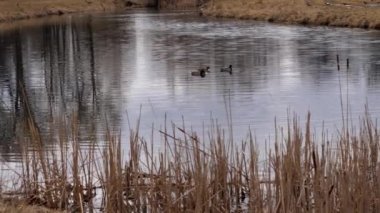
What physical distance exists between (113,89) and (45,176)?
41.1 ft

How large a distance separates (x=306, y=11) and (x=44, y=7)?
70.3 ft

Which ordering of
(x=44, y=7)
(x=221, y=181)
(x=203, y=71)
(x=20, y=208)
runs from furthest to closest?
(x=44, y=7), (x=203, y=71), (x=221, y=181), (x=20, y=208)

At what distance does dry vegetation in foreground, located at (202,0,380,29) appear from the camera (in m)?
40.9

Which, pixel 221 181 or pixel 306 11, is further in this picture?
pixel 306 11

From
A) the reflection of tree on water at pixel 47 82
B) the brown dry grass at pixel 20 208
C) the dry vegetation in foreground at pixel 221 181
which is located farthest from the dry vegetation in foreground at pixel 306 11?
the brown dry grass at pixel 20 208

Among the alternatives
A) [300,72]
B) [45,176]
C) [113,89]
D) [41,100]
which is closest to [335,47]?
[300,72]

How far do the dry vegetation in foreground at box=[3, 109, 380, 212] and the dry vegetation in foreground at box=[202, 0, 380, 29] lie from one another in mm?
29984

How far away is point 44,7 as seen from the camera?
194ft

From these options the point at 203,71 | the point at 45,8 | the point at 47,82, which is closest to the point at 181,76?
the point at 203,71

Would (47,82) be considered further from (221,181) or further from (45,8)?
(45,8)

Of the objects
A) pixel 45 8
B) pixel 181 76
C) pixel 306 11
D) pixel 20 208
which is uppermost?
pixel 45 8

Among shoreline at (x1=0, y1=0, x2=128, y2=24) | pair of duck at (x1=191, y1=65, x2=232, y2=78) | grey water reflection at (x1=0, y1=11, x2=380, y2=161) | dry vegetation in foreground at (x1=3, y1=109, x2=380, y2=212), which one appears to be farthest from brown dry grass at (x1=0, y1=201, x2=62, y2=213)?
shoreline at (x1=0, y1=0, x2=128, y2=24)

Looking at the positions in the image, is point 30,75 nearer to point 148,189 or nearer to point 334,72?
point 334,72

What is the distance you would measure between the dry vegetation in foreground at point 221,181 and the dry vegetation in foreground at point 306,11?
98.4ft
